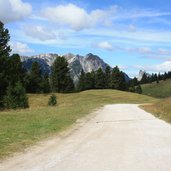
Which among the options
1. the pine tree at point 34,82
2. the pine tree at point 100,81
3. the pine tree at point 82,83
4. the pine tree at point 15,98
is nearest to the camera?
the pine tree at point 15,98

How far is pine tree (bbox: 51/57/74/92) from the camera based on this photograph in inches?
4678

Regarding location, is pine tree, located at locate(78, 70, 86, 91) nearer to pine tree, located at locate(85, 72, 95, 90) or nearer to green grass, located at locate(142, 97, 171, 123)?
pine tree, located at locate(85, 72, 95, 90)


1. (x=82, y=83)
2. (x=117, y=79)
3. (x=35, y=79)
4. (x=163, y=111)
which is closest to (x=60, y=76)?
(x=35, y=79)

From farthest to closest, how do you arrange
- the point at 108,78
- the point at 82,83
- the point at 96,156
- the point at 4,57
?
the point at 108,78
the point at 82,83
the point at 4,57
the point at 96,156

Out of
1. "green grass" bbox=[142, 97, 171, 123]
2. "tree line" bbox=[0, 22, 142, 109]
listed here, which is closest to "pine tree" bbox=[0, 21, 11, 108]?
"tree line" bbox=[0, 22, 142, 109]

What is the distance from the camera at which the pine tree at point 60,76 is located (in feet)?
390

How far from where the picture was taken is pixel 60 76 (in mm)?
118750

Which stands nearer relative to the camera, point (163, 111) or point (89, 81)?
point (163, 111)

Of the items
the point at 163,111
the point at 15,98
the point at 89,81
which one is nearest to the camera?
the point at 163,111

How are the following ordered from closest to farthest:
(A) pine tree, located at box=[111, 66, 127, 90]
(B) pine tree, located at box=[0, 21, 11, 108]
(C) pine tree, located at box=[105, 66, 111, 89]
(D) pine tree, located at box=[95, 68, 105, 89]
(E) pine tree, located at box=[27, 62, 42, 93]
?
(B) pine tree, located at box=[0, 21, 11, 108] → (E) pine tree, located at box=[27, 62, 42, 93] → (A) pine tree, located at box=[111, 66, 127, 90] → (D) pine tree, located at box=[95, 68, 105, 89] → (C) pine tree, located at box=[105, 66, 111, 89]

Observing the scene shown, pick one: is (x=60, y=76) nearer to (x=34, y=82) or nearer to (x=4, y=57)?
(x=34, y=82)

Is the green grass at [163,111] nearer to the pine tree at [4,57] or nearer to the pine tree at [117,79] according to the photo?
the pine tree at [4,57]

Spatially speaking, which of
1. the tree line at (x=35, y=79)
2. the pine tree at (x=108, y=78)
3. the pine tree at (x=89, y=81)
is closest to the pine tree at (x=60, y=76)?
the tree line at (x=35, y=79)

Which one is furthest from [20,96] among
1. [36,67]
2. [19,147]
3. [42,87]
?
[36,67]
